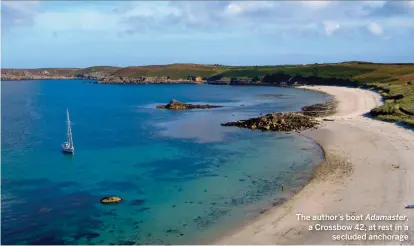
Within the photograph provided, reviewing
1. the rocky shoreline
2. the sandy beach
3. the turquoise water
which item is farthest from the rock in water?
the rocky shoreline

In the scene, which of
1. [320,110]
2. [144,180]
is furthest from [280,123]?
[144,180]

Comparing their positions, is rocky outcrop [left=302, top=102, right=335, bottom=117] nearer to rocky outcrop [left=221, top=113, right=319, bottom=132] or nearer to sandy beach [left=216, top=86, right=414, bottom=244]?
rocky outcrop [left=221, top=113, right=319, bottom=132]

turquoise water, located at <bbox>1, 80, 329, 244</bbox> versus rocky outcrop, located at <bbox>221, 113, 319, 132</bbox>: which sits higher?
rocky outcrop, located at <bbox>221, 113, 319, 132</bbox>

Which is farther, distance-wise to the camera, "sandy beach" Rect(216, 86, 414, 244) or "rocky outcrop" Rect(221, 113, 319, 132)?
"rocky outcrop" Rect(221, 113, 319, 132)

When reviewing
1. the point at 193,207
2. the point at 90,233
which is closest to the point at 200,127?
the point at 193,207

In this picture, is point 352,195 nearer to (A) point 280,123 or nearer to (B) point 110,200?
(B) point 110,200

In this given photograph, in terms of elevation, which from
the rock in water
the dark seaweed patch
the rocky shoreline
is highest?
the rocky shoreline
